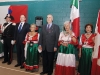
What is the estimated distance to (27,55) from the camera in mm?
3682

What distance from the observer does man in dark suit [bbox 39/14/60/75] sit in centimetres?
333

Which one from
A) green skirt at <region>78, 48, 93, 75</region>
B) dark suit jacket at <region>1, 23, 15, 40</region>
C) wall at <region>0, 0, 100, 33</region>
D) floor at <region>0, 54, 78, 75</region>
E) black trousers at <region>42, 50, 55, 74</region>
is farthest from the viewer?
dark suit jacket at <region>1, 23, 15, 40</region>

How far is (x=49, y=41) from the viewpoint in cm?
334

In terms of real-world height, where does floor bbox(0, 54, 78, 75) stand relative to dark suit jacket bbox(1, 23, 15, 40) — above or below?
below

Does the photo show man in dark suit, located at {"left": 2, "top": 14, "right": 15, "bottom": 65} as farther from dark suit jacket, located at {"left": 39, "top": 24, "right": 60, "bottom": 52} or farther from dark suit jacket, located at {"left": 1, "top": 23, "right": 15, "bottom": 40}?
dark suit jacket, located at {"left": 39, "top": 24, "right": 60, "bottom": 52}

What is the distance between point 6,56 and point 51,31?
6.18ft

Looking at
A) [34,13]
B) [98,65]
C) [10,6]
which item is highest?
[10,6]

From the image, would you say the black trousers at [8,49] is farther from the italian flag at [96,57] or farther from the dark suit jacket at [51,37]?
the italian flag at [96,57]

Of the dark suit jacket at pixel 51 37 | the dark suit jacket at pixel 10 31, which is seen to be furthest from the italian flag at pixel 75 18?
the dark suit jacket at pixel 10 31

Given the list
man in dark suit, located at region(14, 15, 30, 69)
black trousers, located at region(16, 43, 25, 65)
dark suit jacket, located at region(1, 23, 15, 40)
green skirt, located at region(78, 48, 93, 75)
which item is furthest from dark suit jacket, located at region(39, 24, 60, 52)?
dark suit jacket, located at region(1, 23, 15, 40)

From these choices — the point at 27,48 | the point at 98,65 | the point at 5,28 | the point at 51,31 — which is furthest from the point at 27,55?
the point at 98,65

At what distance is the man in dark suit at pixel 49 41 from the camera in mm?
3328

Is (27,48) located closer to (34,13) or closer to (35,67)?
(35,67)

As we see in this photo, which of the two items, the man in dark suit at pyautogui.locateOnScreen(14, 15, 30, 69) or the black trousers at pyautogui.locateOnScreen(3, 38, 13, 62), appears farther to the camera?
the black trousers at pyautogui.locateOnScreen(3, 38, 13, 62)
